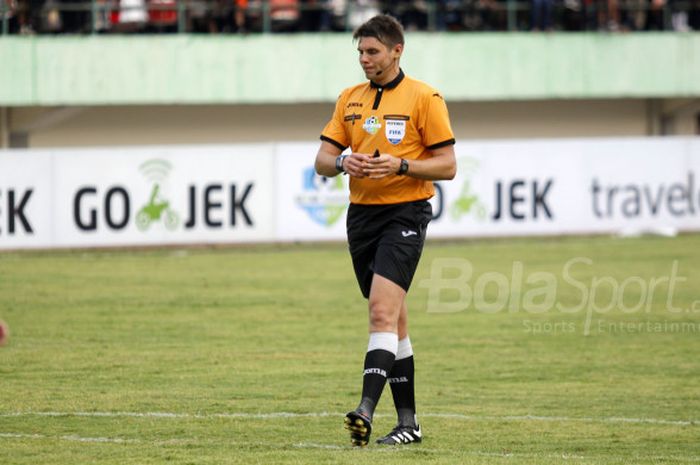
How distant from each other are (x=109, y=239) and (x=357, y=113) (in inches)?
681

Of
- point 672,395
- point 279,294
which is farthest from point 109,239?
point 672,395

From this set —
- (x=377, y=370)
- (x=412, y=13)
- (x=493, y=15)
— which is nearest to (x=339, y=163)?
(x=377, y=370)

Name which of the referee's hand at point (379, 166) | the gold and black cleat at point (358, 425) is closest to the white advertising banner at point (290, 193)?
the referee's hand at point (379, 166)

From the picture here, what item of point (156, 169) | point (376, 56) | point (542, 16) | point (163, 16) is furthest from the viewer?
point (542, 16)

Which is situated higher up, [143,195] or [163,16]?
[163,16]

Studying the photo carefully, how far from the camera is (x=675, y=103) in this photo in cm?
3522

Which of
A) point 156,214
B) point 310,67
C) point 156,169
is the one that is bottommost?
point 156,214

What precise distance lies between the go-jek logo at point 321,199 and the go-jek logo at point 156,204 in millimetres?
2423

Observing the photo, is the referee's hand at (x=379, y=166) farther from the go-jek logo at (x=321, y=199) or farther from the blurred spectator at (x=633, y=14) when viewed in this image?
the blurred spectator at (x=633, y=14)

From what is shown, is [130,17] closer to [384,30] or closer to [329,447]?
[384,30]

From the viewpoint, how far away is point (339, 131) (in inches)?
326

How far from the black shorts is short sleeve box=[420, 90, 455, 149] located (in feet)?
1.27

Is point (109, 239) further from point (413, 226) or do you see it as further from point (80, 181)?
point (413, 226)

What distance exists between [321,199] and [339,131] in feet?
57.3
